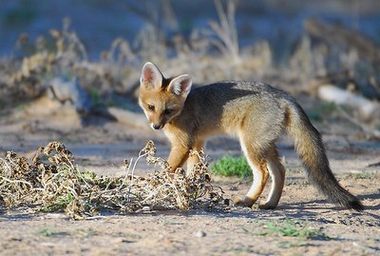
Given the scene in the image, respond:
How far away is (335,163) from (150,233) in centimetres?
462

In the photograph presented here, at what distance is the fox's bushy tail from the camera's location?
7.21m

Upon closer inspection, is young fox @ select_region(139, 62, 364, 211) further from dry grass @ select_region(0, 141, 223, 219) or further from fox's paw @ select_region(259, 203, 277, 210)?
dry grass @ select_region(0, 141, 223, 219)

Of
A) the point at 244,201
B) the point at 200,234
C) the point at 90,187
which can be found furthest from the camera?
the point at 244,201

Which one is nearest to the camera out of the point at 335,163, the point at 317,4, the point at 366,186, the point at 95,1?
the point at 366,186

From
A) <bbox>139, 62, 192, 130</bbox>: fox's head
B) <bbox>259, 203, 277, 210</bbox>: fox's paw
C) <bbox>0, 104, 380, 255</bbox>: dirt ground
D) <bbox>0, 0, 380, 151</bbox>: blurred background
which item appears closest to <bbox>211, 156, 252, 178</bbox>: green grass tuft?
<bbox>0, 104, 380, 255</bbox>: dirt ground

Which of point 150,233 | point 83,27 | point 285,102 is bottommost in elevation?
point 150,233

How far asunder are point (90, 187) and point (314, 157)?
6.65 ft

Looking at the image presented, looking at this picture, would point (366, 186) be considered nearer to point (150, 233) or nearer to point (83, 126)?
point (150, 233)

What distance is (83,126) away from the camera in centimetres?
1170

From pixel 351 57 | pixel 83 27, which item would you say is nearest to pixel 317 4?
pixel 83 27

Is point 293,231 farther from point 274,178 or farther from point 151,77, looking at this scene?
point 151,77

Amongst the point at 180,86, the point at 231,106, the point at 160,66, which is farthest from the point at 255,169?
the point at 160,66

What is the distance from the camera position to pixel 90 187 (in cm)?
668

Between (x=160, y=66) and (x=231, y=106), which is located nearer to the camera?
(x=231, y=106)
